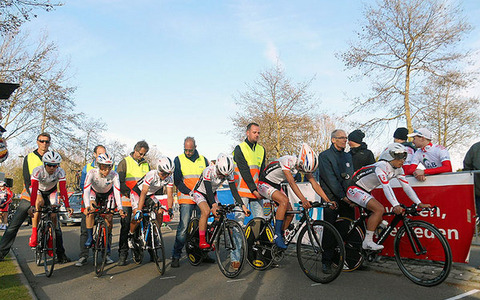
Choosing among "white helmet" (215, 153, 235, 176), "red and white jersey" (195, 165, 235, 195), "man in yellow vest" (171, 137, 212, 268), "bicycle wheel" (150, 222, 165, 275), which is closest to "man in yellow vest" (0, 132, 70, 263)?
"bicycle wheel" (150, 222, 165, 275)

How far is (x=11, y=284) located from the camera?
5.89 m

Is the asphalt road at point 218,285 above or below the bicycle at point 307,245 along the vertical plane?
below

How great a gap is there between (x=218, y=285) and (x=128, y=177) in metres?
3.43

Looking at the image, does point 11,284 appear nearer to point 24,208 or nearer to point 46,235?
point 46,235

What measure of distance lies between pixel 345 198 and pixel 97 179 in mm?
4502

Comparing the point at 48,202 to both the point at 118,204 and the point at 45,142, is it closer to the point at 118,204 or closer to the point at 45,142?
the point at 45,142

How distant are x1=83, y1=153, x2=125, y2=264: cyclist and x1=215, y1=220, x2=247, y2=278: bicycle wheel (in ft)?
6.29

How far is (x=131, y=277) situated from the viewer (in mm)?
6703

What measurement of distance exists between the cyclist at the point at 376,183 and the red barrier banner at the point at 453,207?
538 mm

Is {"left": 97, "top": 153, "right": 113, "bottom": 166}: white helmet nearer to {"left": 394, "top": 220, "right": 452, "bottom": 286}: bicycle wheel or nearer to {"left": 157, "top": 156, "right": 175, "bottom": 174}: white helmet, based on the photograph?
{"left": 157, "top": 156, "right": 175, "bottom": 174}: white helmet

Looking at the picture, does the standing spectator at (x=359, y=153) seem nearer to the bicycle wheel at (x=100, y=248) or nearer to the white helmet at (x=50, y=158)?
the bicycle wheel at (x=100, y=248)

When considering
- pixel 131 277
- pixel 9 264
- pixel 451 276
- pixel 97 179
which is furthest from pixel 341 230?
pixel 9 264

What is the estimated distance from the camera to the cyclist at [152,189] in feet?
23.4

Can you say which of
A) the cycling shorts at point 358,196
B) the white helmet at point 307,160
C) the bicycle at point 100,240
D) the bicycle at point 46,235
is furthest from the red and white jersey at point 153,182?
the cycling shorts at point 358,196
